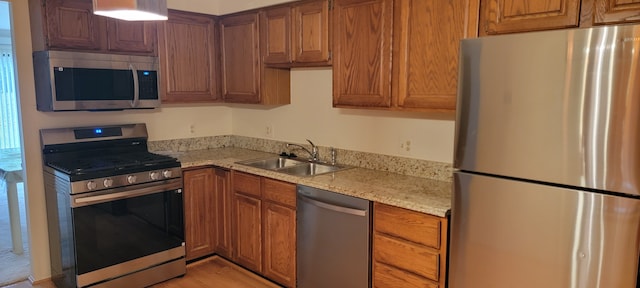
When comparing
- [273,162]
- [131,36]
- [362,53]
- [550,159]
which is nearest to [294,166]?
[273,162]

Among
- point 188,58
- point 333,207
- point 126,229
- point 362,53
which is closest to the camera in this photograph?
point 333,207

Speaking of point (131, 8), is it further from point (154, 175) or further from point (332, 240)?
point (332, 240)

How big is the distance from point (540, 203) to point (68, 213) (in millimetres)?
2864

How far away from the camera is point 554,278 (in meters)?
1.70

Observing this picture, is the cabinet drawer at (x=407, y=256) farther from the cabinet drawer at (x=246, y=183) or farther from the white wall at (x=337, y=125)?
the cabinet drawer at (x=246, y=183)

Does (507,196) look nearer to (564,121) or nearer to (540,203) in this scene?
(540,203)

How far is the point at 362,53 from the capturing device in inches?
108

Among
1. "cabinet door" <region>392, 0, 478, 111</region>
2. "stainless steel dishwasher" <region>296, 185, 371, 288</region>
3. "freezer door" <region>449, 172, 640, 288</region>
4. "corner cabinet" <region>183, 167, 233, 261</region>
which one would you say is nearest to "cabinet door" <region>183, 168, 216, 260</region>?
"corner cabinet" <region>183, 167, 233, 261</region>

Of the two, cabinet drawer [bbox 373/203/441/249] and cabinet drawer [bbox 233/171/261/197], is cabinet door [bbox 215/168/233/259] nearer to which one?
cabinet drawer [bbox 233/171/261/197]

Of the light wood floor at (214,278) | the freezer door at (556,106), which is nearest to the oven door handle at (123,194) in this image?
the light wood floor at (214,278)

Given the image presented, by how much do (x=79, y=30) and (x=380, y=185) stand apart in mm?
2454

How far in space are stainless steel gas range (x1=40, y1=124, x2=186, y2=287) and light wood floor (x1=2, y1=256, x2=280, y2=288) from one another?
3.6 inches

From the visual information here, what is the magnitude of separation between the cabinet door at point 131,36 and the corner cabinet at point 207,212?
1.08 meters

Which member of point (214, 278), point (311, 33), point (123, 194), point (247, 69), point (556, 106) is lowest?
point (214, 278)
